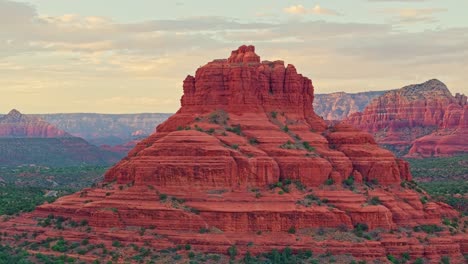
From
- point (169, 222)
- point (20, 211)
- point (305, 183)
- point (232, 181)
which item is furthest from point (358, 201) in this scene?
point (20, 211)

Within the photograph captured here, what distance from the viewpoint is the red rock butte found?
3841 inches

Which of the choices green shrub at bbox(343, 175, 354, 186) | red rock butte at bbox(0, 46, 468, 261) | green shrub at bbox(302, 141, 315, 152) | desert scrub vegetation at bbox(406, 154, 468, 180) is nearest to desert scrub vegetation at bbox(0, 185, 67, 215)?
red rock butte at bbox(0, 46, 468, 261)

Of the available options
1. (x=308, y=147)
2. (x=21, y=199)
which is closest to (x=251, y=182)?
(x=308, y=147)

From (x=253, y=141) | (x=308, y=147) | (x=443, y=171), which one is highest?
(x=253, y=141)

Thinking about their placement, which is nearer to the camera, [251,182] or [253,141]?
[251,182]

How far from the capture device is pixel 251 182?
102 metres

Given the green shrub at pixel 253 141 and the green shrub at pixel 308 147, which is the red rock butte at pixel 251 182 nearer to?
the green shrub at pixel 308 147

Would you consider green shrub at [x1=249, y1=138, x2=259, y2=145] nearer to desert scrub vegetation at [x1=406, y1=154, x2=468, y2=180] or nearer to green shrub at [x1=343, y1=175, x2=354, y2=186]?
green shrub at [x1=343, y1=175, x2=354, y2=186]

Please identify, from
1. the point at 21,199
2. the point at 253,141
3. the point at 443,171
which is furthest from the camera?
the point at 443,171

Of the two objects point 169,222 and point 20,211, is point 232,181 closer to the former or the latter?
point 169,222

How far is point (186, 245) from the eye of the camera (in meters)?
95.8

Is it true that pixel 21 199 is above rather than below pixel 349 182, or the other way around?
below

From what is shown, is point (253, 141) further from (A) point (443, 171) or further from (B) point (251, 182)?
(A) point (443, 171)

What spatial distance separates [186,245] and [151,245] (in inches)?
132
